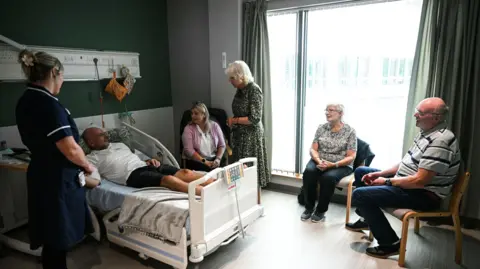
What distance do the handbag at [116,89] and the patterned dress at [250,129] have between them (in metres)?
1.16

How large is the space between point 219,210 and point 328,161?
50.6 inches

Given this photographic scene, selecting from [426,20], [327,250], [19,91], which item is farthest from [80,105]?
[426,20]

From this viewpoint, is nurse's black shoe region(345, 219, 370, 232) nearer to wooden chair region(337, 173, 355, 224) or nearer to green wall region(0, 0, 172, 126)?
wooden chair region(337, 173, 355, 224)

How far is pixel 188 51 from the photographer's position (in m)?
4.01

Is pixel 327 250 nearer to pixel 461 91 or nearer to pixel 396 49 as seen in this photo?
pixel 461 91

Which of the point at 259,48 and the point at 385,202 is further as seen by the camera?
the point at 259,48

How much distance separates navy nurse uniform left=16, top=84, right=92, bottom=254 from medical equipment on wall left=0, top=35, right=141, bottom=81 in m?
1.22

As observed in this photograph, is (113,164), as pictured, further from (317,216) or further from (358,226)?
(358,226)

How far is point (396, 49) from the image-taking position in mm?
2879

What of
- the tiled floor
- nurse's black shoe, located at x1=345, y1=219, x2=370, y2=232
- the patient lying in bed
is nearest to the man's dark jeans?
the tiled floor

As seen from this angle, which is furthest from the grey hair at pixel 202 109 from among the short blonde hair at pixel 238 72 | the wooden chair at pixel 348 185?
the wooden chair at pixel 348 185

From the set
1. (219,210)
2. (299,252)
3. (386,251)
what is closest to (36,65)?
(219,210)

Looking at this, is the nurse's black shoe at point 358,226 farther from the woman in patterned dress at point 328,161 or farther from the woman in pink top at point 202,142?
the woman in pink top at point 202,142

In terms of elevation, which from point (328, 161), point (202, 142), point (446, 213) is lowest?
point (446, 213)
